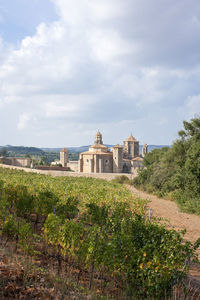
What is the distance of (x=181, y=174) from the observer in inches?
918

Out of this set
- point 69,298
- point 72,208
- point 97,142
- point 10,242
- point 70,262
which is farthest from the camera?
point 97,142

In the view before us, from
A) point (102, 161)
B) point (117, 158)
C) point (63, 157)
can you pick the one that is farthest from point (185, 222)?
point (63, 157)

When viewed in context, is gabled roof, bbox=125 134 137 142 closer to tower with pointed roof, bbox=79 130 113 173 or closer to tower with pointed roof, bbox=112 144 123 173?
tower with pointed roof, bbox=79 130 113 173

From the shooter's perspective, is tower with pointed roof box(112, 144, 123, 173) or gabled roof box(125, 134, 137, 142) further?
gabled roof box(125, 134, 137, 142)

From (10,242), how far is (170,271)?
466 centimetres

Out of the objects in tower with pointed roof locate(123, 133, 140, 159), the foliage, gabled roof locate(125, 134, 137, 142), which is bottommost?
the foliage

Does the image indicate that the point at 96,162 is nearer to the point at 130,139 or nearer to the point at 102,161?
the point at 102,161

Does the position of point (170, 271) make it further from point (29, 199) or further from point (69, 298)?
point (29, 199)

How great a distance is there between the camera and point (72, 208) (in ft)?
32.7

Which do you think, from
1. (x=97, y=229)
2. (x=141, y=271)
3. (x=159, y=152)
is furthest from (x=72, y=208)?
(x=159, y=152)

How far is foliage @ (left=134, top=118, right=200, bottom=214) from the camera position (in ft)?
66.3

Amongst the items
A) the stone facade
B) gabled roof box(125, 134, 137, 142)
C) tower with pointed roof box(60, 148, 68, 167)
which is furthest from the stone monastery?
gabled roof box(125, 134, 137, 142)

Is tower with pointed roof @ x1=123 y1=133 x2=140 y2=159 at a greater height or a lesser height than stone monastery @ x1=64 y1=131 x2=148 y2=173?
greater

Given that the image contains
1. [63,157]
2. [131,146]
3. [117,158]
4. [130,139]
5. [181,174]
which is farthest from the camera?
[130,139]
